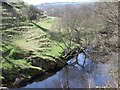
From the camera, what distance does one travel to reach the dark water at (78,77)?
108 feet

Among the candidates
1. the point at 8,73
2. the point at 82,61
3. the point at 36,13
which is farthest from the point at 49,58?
the point at 36,13

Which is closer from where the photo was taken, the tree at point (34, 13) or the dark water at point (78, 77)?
the dark water at point (78, 77)

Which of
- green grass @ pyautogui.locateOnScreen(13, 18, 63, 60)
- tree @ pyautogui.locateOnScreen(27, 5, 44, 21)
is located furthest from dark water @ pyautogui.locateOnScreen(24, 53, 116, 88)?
tree @ pyautogui.locateOnScreen(27, 5, 44, 21)

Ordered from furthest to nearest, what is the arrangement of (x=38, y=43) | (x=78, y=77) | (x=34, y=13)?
(x=34, y=13) < (x=38, y=43) < (x=78, y=77)

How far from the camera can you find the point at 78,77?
35.8 metres

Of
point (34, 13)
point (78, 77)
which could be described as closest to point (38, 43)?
point (78, 77)

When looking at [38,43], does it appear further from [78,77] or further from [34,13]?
[34,13]

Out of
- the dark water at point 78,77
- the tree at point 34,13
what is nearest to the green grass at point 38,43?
the dark water at point 78,77

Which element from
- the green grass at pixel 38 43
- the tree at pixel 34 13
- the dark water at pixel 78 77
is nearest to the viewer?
the dark water at pixel 78 77

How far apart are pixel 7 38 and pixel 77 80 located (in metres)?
19.0

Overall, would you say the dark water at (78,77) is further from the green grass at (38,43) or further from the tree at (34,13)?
the tree at (34,13)

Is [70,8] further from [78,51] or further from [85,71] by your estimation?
[85,71]

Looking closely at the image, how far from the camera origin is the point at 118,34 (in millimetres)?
19328

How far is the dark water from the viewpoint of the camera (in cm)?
3287
